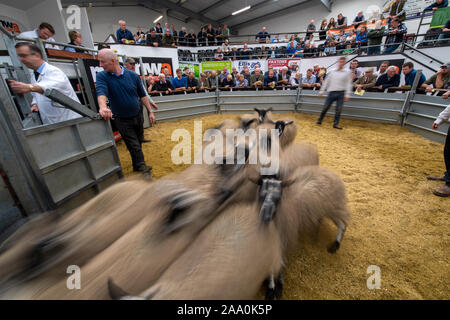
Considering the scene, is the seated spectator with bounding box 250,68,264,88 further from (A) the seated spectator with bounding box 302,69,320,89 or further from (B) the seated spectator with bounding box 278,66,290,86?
(A) the seated spectator with bounding box 302,69,320,89

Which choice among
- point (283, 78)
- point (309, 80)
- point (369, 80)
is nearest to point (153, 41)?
point (283, 78)

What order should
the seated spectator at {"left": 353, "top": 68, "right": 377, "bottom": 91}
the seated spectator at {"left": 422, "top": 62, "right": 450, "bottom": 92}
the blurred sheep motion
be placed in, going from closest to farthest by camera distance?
1. the blurred sheep motion
2. the seated spectator at {"left": 422, "top": 62, "right": 450, "bottom": 92}
3. the seated spectator at {"left": 353, "top": 68, "right": 377, "bottom": 91}

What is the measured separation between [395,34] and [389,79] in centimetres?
311

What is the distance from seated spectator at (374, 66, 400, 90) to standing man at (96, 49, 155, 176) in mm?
7028

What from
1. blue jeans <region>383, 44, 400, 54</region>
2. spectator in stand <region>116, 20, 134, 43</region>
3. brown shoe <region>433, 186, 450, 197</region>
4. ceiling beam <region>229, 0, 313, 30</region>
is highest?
ceiling beam <region>229, 0, 313, 30</region>

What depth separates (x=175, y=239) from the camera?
101 cm

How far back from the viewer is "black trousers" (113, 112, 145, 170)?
288 cm

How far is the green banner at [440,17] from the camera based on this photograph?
7.10 meters

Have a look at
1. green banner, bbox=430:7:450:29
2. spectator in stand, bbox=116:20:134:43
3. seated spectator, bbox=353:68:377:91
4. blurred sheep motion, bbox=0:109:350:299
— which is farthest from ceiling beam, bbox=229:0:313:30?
blurred sheep motion, bbox=0:109:350:299

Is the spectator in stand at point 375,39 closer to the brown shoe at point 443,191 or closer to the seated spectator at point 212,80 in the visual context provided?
the seated spectator at point 212,80

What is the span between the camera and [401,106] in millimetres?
5570

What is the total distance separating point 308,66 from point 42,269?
1279cm

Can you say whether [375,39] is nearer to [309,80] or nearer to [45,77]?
[309,80]

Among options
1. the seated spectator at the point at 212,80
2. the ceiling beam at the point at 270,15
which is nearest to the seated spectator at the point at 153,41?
the seated spectator at the point at 212,80
